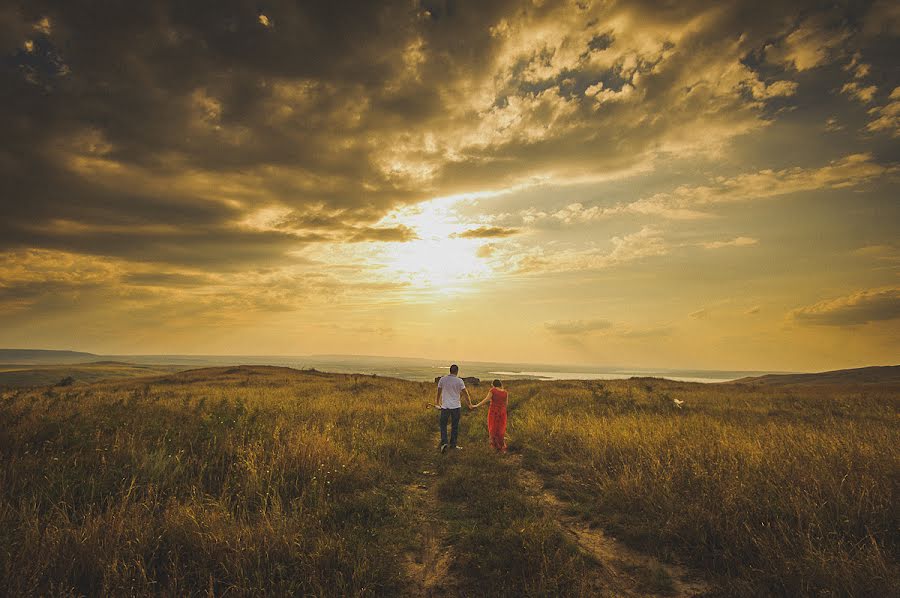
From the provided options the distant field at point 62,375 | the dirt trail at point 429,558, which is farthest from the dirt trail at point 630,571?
the distant field at point 62,375

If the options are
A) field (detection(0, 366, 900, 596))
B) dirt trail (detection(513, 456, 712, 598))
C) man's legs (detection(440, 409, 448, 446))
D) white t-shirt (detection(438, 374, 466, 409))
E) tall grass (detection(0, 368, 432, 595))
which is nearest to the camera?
tall grass (detection(0, 368, 432, 595))

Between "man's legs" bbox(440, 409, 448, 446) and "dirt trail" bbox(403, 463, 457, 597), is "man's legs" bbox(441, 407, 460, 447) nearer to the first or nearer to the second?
"man's legs" bbox(440, 409, 448, 446)

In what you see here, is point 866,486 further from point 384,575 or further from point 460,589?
point 384,575

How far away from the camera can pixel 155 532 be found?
4336 millimetres

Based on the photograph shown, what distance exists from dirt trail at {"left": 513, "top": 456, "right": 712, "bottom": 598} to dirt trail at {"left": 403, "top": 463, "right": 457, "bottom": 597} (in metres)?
1.76

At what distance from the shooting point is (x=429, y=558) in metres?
4.84

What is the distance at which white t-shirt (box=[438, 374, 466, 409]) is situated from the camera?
10953 mm

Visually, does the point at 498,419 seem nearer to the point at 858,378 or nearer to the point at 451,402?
the point at 451,402

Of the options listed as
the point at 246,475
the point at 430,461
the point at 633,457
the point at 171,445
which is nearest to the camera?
the point at 246,475

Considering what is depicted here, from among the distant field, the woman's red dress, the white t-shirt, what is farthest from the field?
the distant field

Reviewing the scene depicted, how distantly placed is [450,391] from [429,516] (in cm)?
502

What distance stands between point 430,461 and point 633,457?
4783 mm

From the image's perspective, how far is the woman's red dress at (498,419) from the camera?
1059cm

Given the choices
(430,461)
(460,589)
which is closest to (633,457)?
(430,461)
